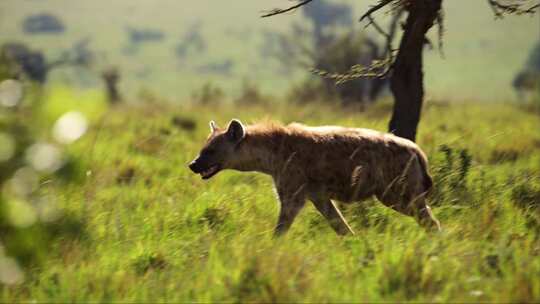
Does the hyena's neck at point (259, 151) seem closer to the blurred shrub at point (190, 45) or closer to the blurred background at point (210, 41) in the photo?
the blurred background at point (210, 41)

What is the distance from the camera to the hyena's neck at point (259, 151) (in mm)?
6070

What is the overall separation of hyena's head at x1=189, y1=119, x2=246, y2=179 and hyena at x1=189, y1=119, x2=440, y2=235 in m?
0.13

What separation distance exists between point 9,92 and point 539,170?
22.1ft

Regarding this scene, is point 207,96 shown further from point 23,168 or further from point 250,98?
point 23,168

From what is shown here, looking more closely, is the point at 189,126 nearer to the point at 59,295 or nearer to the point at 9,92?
the point at 59,295

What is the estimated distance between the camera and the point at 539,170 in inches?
334

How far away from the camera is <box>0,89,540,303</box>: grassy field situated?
4000 millimetres

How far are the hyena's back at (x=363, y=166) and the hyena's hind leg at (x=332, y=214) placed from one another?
7 centimetres

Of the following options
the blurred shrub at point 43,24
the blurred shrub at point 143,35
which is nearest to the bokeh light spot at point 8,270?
the blurred shrub at point 43,24

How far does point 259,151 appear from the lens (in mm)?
6141

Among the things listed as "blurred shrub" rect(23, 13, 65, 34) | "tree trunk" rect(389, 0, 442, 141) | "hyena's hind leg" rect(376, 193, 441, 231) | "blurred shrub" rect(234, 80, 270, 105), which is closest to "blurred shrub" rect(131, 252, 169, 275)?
"hyena's hind leg" rect(376, 193, 441, 231)

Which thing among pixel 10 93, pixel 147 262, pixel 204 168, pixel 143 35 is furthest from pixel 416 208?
pixel 143 35

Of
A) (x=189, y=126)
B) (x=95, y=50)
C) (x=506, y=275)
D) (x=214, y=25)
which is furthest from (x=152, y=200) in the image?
(x=214, y=25)

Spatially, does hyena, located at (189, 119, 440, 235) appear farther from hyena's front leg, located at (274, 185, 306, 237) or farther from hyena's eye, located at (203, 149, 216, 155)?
hyena's eye, located at (203, 149, 216, 155)
